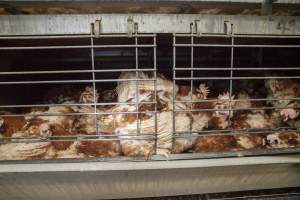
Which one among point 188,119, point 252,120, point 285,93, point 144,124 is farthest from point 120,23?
point 285,93

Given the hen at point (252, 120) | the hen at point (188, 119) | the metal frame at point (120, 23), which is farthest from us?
the hen at point (252, 120)

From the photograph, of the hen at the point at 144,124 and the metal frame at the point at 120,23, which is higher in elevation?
the metal frame at the point at 120,23

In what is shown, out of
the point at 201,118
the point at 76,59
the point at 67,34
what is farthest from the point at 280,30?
the point at 76,59

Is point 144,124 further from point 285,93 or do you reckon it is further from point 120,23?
point 285,93

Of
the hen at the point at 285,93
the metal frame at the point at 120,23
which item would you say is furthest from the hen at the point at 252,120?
the metal frame at the point at 120,23

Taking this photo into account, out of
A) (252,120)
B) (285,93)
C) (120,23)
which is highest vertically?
(120,23)

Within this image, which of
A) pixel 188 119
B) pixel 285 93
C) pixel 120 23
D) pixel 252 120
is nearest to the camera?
pixel 120 23

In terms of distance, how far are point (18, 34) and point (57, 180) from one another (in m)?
0.68

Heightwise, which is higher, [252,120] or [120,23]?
[120,23]

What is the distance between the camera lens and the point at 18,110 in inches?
64.9

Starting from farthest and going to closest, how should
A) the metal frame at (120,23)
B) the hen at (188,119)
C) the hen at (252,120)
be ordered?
1. the hen at (252,120)
2. the hen at (188,119)
3. the metal frame at (120,23)

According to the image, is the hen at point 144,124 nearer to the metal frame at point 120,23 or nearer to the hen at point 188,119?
the hen at point 188,119

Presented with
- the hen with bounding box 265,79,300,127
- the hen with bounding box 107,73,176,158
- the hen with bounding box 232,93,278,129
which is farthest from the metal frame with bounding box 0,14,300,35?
the hen with bounding box 265,79,300,127

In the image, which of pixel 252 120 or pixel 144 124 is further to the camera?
pixel 252 120
